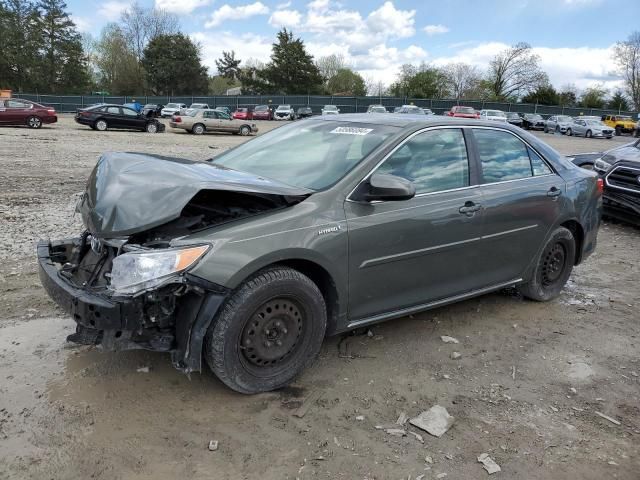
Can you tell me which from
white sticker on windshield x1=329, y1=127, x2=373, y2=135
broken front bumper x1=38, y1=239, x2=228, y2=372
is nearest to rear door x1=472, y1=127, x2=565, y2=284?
white sticker on windshield x1=329, y1=127, x2=373, y2=135

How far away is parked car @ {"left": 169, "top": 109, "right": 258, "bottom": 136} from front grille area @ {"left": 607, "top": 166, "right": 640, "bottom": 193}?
73.8 feet

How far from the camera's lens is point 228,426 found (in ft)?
9.89

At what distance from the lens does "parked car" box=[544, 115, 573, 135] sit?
42844 millimetres

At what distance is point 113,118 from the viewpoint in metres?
25.3

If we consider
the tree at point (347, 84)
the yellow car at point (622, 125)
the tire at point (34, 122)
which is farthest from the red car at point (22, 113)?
the tree at point (347, 84)

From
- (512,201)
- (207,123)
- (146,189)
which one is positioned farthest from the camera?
(207,123)

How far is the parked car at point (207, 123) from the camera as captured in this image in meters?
27.6

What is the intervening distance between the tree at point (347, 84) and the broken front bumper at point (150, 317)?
264 ft

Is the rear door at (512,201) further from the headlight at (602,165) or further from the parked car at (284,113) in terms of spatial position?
the parked car at (284,113)

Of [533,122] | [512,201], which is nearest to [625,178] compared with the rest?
[512,201]

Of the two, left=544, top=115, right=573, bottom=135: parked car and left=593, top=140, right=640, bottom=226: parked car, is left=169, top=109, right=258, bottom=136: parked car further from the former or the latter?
left=544, top=115, right=573, bottom=135: parked car

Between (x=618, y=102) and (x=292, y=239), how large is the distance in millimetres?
83850

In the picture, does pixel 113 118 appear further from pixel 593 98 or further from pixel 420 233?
pixel 593 98

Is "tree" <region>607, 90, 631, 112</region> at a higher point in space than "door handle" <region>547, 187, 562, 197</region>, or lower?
higher
